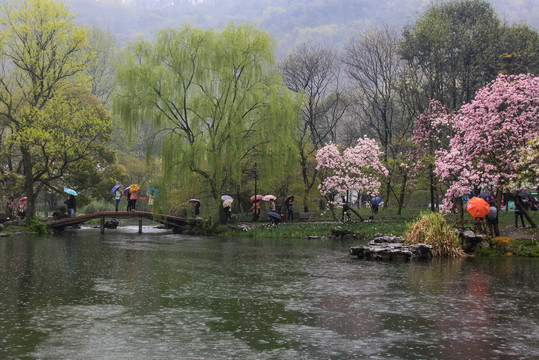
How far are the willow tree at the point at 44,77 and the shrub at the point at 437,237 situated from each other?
21.5 metres

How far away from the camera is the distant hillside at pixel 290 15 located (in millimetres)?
94875

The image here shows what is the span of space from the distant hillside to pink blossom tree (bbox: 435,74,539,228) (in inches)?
2315

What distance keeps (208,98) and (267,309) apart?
23.5 metres

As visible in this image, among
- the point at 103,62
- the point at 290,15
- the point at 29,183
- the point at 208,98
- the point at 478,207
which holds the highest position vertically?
the point at 290,15

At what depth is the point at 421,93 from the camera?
146ft

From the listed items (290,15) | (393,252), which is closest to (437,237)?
(393,252)

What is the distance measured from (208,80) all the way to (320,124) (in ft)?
103

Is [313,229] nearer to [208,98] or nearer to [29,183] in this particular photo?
[208,98]

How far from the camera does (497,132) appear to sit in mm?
24172

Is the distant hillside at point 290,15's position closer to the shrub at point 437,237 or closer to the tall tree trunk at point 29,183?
the tall tree trunk at point 29,183

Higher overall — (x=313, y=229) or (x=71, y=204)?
(x=71, y=204)

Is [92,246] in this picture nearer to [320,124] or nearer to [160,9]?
[320,124]

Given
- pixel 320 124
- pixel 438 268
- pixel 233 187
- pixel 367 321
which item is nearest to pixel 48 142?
pixel 233 187

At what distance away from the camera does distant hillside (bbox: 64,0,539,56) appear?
94875 mm
